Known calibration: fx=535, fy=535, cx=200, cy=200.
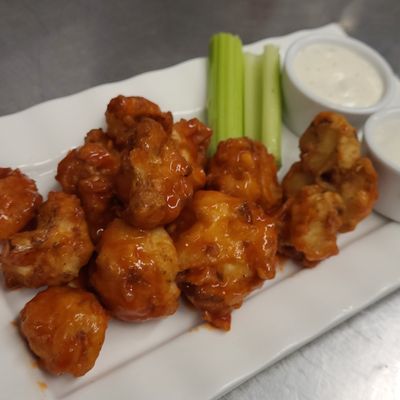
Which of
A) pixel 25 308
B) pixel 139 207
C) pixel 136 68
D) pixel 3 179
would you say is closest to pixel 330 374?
pixel 139 207

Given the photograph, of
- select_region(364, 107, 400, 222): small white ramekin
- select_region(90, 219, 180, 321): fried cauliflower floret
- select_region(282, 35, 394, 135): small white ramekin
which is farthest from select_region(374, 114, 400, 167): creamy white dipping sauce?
select_region(90, 219, 180, 321): fried cauliflower floret

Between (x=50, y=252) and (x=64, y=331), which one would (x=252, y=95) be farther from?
(x=64, y=331)

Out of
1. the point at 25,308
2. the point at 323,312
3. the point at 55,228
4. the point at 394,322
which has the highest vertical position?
the point at 55,228

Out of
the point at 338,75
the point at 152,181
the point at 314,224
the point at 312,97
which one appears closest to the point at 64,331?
the point at 152,181

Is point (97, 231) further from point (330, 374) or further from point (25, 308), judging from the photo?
point (330, 374)

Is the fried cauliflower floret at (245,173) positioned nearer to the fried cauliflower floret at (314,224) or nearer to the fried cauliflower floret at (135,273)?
the fried cauliflower floret at (314,224)

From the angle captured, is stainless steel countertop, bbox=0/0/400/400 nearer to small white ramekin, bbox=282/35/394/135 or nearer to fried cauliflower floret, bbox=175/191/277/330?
fried cauliflower floret, bbox=175/191/277/330

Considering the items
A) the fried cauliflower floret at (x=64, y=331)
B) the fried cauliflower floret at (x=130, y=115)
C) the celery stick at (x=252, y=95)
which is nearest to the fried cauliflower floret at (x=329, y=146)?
the celery stick at (x=252, y=95)
